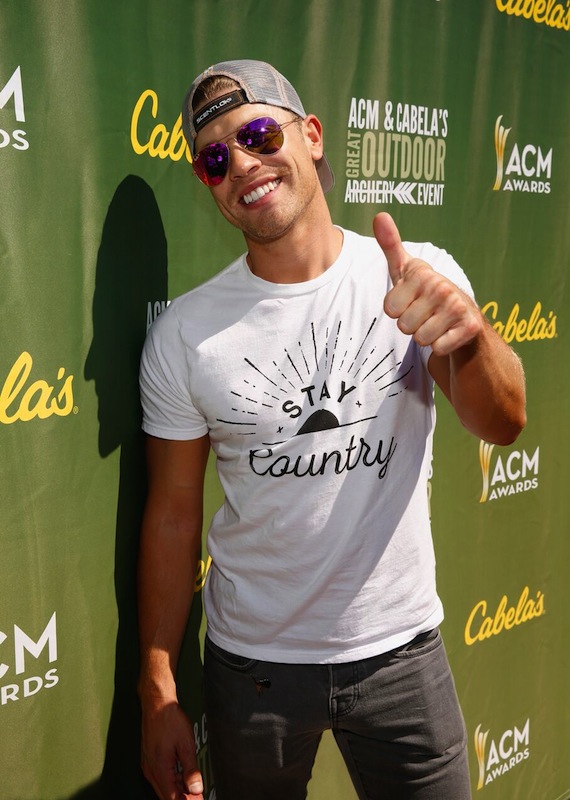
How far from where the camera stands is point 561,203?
9.51ft

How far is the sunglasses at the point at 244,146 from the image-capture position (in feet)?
5.49

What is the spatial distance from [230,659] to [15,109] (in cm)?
112

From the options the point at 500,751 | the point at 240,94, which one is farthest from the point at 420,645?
the point at 500,751

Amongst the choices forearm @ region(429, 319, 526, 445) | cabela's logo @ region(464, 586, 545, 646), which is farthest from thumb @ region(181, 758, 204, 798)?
cabela's logo @ region(464, 586, 545, 646)

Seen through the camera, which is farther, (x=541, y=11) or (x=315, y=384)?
(x=541, y=11)

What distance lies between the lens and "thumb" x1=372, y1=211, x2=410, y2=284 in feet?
4.64

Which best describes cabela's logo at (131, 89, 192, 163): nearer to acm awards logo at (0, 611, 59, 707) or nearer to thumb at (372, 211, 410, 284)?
thumb at (372, 211, 410, 284)

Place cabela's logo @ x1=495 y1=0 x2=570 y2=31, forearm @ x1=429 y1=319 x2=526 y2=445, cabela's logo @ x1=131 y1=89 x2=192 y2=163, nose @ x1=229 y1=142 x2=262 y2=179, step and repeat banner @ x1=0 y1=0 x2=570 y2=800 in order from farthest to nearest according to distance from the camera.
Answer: cabela's logo @ x1=495 y1=0 x2=570 y2=31 < cabela's logo @ x1=131 y1=89 x2=192 y2=163 < step and repeat banner @ x1=0 y1=0 x2=570 y2=800 < nose @ x1=229 y1=142 x2=262 y2=179 < forearm @ x1=429 y1=319 x2=526 y2=445

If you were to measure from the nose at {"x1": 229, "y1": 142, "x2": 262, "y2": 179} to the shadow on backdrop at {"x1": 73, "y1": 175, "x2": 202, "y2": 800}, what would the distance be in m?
0.30

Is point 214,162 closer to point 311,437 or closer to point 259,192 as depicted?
point 259,192

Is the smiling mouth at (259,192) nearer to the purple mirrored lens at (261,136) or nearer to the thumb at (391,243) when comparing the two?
the purple mirrored lens at (261,136)

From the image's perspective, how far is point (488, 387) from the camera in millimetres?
1541

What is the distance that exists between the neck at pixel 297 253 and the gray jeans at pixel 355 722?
0.74 meters

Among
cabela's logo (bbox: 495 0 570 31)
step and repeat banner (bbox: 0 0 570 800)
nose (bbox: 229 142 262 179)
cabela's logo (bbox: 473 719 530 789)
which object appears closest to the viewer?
nose (bbox: 229 142 262 179)
